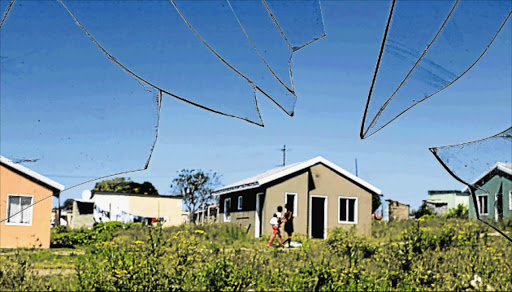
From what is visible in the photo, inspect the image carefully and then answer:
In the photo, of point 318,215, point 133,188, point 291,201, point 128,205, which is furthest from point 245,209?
point 133,188

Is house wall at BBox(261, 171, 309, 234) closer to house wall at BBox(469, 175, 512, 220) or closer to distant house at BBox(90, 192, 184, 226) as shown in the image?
distant house at BBox(90, 192, 184, 226)

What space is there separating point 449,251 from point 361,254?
995mm

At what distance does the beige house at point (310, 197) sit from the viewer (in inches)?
546

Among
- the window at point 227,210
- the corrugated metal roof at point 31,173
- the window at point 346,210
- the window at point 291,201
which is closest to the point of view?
the corrugated metal roof at point 31,173

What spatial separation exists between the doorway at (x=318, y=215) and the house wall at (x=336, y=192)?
0.23 m

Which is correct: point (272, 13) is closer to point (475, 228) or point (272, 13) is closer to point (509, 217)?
point (509, 217)

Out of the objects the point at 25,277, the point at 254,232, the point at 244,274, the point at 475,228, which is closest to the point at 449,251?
the point at 475,228

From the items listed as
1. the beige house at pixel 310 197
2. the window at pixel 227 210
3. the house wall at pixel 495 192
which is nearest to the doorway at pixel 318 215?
the beige house at pixel 310 197

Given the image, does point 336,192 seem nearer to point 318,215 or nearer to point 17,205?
point 318,215

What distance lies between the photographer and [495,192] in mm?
549

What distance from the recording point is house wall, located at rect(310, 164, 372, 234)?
14.3 meters

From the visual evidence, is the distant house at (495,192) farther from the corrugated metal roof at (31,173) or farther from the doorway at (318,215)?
the doorway at (318,215)

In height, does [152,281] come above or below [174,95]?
below

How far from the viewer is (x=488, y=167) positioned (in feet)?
1.77
